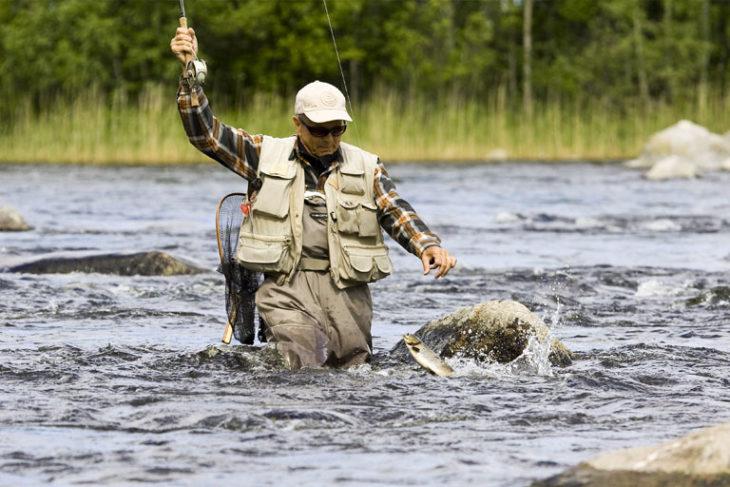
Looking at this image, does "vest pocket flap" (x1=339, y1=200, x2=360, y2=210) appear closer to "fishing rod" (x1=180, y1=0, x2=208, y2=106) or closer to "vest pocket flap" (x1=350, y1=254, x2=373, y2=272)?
"vest pocket flap" (x1=350, y1=254, x2=373, y2=272)

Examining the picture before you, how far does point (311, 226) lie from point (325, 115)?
0.56m

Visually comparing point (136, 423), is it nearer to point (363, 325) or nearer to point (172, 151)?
point (363, 325)

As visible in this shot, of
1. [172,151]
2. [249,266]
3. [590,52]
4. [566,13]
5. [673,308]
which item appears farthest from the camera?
[566,13]

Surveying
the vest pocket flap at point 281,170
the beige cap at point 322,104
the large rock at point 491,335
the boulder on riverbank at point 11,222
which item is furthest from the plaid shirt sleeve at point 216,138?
the boulder on riverbank at point 11,222

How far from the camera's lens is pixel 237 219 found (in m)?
7.12

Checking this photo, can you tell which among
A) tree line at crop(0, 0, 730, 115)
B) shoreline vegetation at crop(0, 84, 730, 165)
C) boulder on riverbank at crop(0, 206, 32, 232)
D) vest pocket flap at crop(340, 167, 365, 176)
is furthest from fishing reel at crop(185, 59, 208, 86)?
tree line at crop(0, 0, 730, 115)

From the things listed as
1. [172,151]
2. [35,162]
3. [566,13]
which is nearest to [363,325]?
[172,151]

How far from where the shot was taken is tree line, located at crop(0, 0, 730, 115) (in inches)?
1618

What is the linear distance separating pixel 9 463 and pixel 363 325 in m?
2.32

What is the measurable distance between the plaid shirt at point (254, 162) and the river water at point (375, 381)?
26.2 inches

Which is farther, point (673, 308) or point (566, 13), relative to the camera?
point (566, 13)

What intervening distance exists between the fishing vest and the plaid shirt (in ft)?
0.15

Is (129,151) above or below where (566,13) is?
below

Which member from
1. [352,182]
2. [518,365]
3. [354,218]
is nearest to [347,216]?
[354,218]
